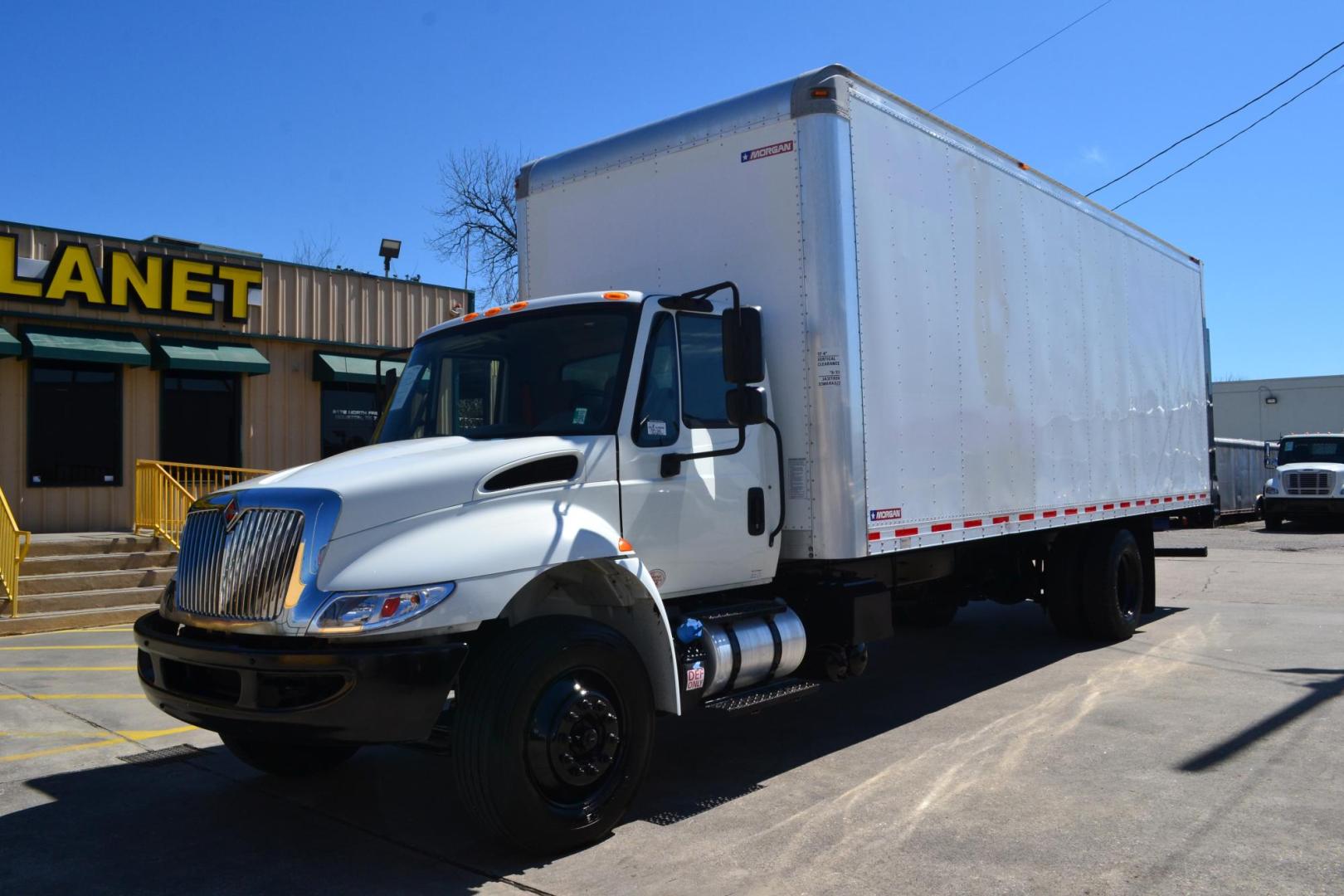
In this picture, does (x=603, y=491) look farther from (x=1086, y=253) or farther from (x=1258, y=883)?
(x=1086, y=253)

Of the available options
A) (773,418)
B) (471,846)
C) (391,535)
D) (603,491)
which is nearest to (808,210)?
(773,418)

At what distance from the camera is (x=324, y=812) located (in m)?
5.39

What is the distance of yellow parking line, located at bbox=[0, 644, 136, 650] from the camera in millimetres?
10672

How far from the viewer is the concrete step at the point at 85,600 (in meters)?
12.1

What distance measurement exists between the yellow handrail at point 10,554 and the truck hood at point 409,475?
9018 millimetres

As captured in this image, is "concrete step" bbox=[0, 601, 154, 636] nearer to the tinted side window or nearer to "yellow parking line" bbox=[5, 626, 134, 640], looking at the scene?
"yellow parking line" bbox=[5, 626, 134, 640]

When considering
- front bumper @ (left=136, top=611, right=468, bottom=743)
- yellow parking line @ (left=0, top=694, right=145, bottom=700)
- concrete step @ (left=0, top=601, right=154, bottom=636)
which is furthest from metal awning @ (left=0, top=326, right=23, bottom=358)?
front bumper @ (left=136, top=611, right=468, bottom=743)

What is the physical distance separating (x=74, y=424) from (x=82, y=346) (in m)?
1.27

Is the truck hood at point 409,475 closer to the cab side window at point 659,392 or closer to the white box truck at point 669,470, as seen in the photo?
the white box truck at point 669,470

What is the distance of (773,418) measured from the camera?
6195 millimetres

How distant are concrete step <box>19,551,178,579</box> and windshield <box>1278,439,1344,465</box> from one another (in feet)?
93.5

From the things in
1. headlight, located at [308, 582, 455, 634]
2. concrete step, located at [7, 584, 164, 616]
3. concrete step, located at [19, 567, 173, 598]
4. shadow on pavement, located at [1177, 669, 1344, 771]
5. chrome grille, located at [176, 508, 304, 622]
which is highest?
chrome grille, located at [176, 508, 304, 622]

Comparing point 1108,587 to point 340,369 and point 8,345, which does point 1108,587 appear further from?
point 8,345

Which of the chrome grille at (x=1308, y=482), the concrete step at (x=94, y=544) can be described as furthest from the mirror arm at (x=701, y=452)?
the chrome grille at (x=1308, y=482)
